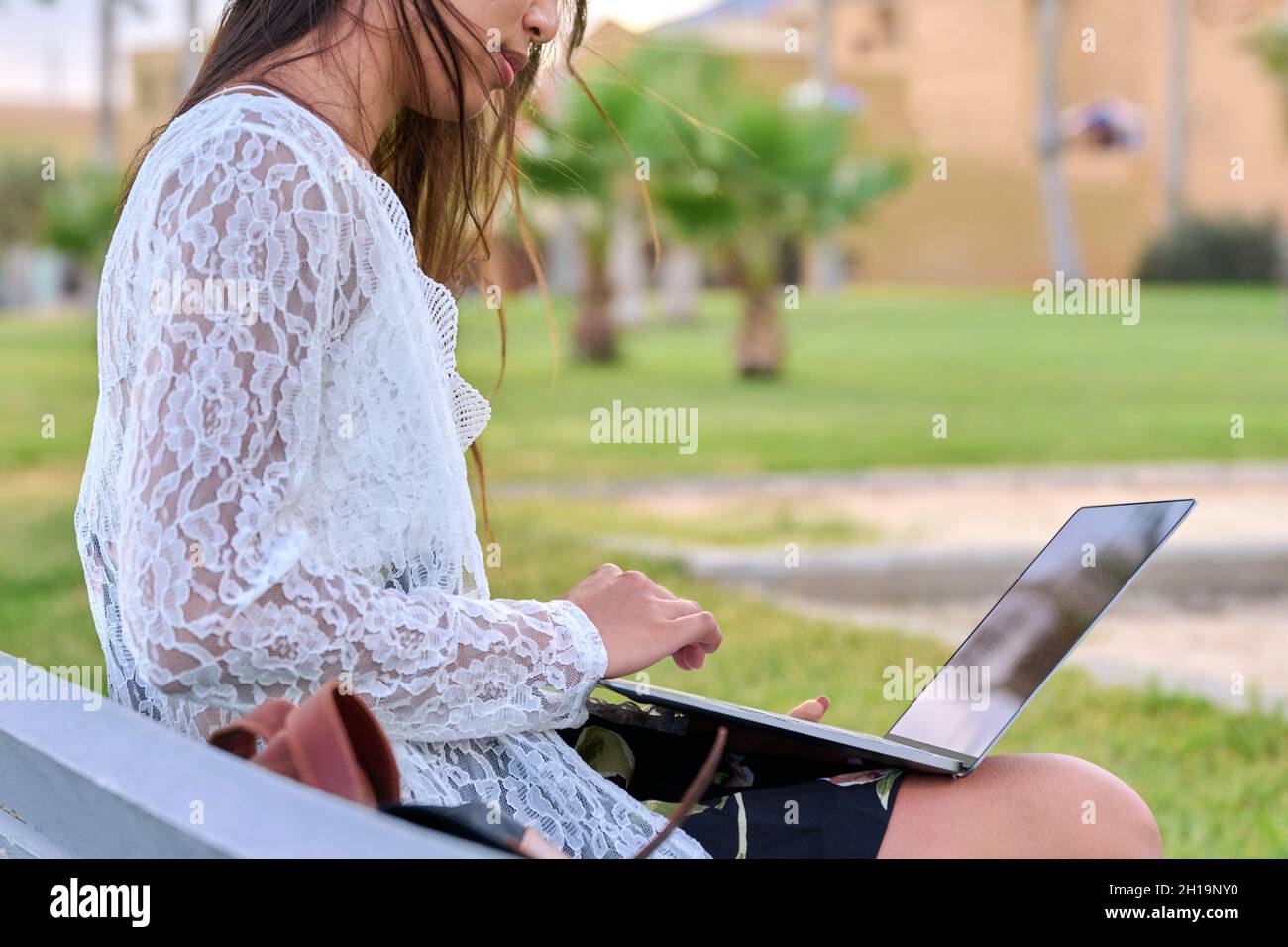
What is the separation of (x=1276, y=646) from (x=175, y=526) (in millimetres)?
5244

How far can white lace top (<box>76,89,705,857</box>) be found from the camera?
1223 millimetres

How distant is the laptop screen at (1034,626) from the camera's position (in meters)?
1.48

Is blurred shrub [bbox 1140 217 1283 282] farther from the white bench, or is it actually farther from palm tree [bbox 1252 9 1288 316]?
the white bench

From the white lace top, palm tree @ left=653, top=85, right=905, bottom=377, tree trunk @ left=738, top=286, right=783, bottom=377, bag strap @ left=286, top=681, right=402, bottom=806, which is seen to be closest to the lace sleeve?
the white lace top

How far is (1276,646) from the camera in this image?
5680 millimetres

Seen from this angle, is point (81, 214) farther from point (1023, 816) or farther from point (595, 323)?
point (1023, 816)

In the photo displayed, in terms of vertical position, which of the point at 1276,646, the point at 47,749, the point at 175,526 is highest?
the point at 175,526

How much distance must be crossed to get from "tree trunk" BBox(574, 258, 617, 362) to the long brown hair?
50.2 feet

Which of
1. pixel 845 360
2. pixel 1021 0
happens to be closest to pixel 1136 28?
pixel 1021 0

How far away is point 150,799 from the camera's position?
1052 millimetres

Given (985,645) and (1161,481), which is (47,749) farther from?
(1161,481)

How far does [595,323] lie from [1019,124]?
24.1 meters

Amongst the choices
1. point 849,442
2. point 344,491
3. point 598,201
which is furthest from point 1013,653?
point 598,201
